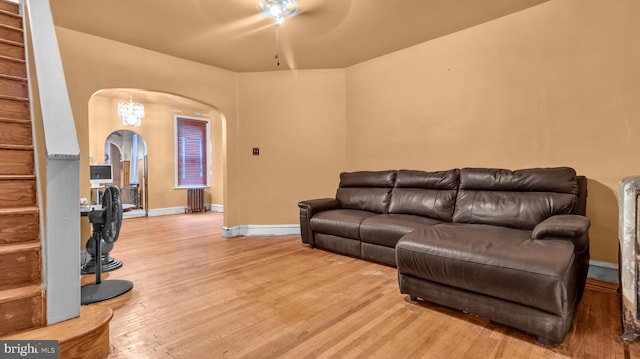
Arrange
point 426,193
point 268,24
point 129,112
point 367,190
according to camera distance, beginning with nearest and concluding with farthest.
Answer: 1. point 268,24
2. point 426,193
3. point 367,190
4. point 129,112

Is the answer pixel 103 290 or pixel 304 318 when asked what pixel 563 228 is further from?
pixel 103 290

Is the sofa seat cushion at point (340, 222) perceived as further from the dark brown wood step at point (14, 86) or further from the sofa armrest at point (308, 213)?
the dark brown wood step at point (14, 86)

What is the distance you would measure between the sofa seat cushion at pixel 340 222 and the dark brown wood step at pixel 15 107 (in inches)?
111

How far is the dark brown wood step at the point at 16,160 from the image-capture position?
1.90 meters

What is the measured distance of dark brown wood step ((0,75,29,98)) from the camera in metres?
2.24

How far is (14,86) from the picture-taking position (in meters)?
2.29

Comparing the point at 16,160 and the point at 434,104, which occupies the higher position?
the point at 434,104

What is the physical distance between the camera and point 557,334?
1621 millimetres

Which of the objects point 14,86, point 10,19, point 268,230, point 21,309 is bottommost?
point 268,230

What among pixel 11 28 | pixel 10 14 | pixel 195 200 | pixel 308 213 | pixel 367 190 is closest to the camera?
pixel 11 28

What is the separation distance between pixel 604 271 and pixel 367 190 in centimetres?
241

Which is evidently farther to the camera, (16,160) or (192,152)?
(192,152)

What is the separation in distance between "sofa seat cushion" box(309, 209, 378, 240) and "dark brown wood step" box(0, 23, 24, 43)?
3.37m

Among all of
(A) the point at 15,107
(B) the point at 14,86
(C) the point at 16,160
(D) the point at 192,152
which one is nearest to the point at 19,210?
(C) the point at 16,160
